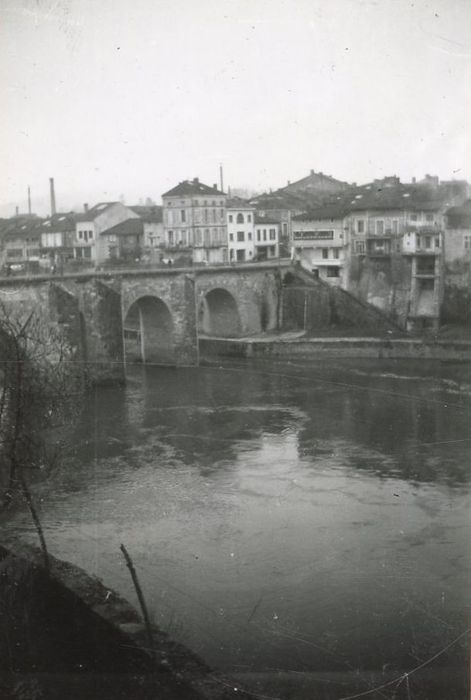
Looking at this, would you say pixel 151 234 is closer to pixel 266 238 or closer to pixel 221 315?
pixel 266 238

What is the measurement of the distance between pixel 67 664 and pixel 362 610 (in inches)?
127

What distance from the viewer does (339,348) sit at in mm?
25859

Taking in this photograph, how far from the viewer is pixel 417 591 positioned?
8523 millimetres

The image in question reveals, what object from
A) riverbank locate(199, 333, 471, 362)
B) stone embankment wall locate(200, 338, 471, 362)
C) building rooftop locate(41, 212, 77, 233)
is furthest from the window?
building rooftop locate(41, 212, 77, 233)

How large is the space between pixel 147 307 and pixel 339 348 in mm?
6473

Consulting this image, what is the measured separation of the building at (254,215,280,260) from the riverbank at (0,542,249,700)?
2740 centimetres

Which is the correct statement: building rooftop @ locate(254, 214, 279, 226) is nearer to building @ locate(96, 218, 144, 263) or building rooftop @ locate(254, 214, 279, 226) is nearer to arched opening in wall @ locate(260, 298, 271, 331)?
building @ locate(96, 218, 144, 263)

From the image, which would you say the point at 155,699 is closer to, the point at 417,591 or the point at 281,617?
the point at 281,617

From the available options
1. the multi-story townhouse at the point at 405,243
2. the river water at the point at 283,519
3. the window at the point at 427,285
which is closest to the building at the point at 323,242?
the multi-story townhouse at the point at 405,243

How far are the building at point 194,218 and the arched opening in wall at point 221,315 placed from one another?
245cm

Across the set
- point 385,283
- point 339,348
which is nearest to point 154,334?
point 339,348

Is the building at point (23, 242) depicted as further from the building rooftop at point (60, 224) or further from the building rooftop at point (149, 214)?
the building rooftop at point (149, 214)

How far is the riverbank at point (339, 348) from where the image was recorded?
80.4ft

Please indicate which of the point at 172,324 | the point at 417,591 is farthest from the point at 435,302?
the point at 417,591
